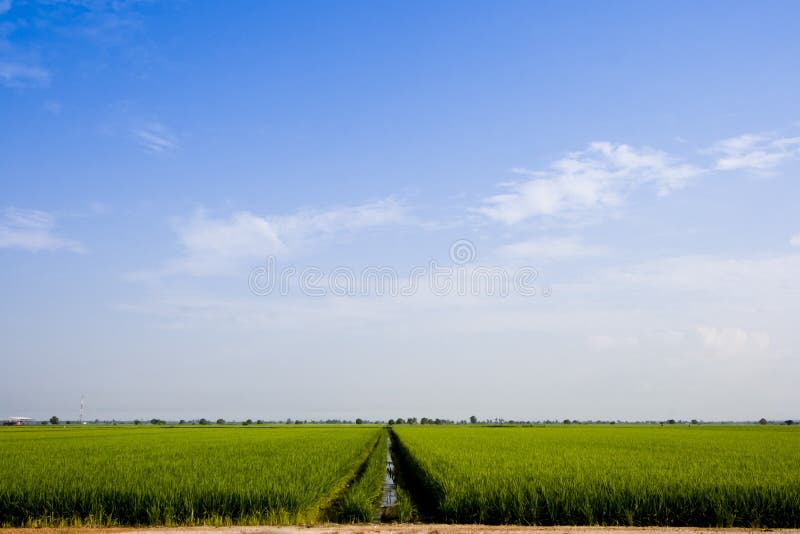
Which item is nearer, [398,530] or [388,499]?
[398,530]

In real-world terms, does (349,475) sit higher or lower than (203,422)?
higher

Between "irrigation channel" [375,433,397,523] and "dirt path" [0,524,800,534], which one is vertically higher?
"dirt path" [0,524,800,534]

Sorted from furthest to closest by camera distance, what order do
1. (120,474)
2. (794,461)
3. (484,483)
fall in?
(794,461) → (120,474) → (484,483)

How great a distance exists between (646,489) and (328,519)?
6559 millimetres

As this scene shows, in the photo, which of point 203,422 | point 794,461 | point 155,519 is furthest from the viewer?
point 203,422

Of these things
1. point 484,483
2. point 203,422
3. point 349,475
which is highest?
point 484,483

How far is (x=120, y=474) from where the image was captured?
1441 centimetres

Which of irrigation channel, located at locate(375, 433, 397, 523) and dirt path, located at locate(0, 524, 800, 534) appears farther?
irrigation channel, located at locate(375, 433, 397, 523)

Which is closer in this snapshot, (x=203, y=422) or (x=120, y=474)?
(x=120, y=474)

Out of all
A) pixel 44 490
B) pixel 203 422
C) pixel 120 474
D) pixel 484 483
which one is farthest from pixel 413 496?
pixel 203 422

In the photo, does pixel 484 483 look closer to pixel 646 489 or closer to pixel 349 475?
pixel 646 489

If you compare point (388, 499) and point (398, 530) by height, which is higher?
point (398, 530)

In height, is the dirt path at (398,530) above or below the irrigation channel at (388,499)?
above

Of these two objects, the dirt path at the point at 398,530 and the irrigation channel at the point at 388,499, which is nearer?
the dirt path at the point at 398,530
